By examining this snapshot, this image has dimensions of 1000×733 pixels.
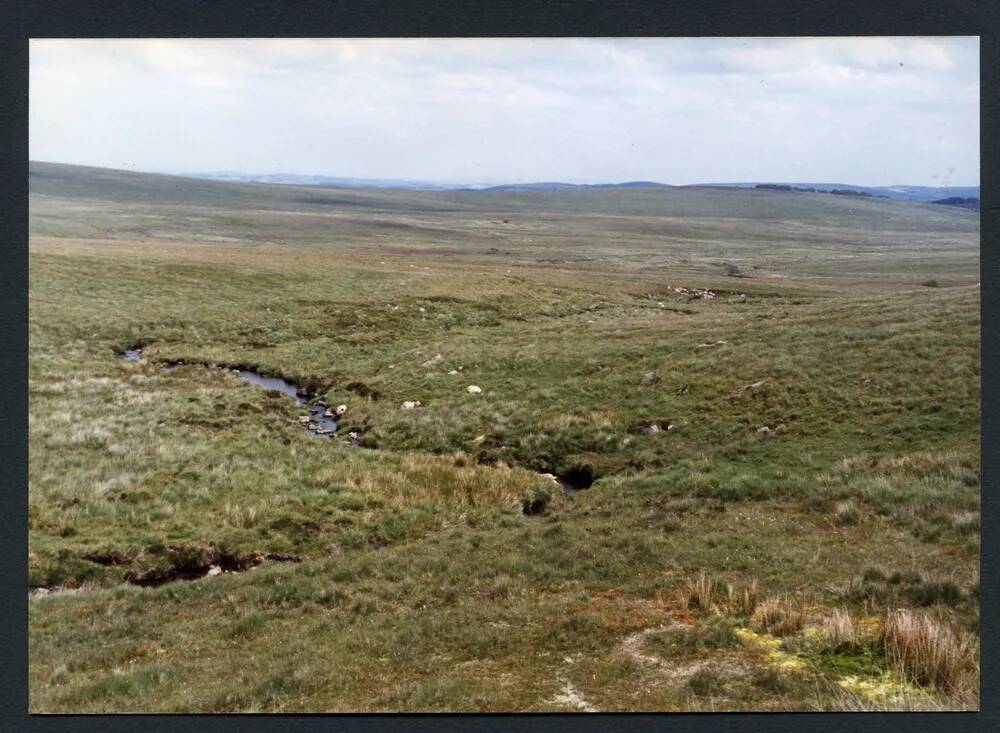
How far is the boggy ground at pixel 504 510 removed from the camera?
7.74 metres

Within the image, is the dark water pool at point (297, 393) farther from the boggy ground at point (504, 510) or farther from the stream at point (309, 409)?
the boggy ground at point (504, 510)

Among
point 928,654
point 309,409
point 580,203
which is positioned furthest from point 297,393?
point 580,203

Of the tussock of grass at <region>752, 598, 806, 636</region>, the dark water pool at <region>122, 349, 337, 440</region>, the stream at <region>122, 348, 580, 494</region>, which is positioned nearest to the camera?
the tussock of grass at <region>752, 598, 806, 636</region>

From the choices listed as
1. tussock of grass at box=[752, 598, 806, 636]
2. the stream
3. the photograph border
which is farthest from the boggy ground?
the photograph border

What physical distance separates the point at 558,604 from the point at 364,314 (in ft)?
92.1

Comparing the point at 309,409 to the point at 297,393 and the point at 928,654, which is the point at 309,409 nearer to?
the point at 297,393

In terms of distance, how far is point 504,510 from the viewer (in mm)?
14406

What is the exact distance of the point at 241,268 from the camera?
4628 centimetres

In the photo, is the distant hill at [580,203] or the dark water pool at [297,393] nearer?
the dark water pool at [297,393]

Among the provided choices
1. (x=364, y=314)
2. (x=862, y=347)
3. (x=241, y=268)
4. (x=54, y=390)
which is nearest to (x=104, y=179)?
(x=241, y=268)

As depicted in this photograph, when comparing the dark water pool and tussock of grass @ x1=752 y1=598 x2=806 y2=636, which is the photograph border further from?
the dark water pool

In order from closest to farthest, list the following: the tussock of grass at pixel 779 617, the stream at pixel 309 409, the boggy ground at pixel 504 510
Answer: the boggy ground at pixel 504 510, the tussock of grass at pixel 779 617, the stream at pixel 309 409

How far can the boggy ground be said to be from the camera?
774cm
